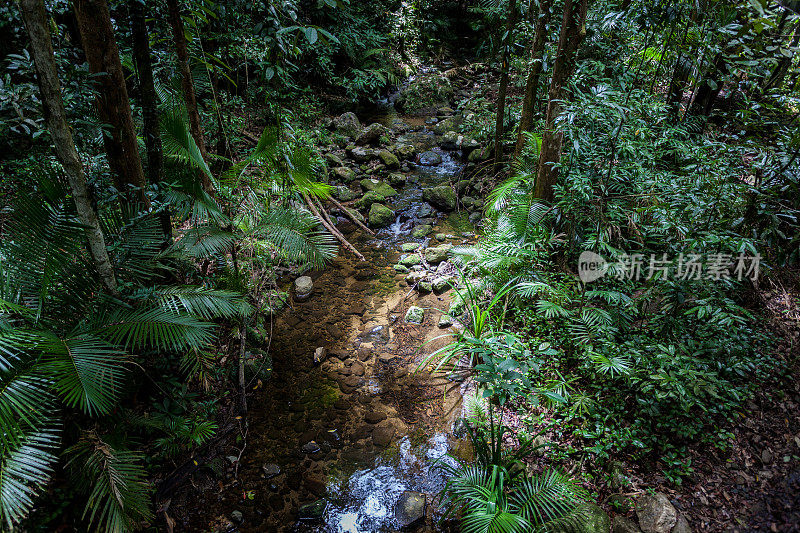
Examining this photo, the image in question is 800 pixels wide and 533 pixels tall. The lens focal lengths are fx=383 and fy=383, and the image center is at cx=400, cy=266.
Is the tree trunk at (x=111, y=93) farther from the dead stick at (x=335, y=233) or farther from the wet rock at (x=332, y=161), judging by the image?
the wet rock at (x=332, y=161)

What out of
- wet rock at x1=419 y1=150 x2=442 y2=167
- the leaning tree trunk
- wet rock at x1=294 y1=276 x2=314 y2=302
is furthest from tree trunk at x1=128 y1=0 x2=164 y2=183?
wet rock at x1=419 y1=150 x2=442 y2=167

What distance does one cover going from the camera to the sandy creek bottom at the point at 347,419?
9.86ft

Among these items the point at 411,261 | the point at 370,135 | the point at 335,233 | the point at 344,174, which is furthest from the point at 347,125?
the point at 411,261

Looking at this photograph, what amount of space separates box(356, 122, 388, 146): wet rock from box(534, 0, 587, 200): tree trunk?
537 cm

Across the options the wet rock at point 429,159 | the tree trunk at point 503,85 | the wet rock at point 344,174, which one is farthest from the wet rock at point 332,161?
the tree trunk at point 503,85

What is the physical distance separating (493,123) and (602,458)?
638 cm

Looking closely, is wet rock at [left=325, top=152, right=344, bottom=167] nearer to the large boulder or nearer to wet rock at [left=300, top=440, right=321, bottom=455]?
the large boulder

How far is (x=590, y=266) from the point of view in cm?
367

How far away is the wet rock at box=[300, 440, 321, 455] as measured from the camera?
11.3 feet

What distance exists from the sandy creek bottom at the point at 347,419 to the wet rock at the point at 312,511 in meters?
0.02

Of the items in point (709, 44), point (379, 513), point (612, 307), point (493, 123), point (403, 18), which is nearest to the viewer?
point (379, 513)

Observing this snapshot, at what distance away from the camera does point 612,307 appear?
11.3 feet

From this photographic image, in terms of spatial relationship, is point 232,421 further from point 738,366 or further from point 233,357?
point 738,366

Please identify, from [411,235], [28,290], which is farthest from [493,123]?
[28,290]
